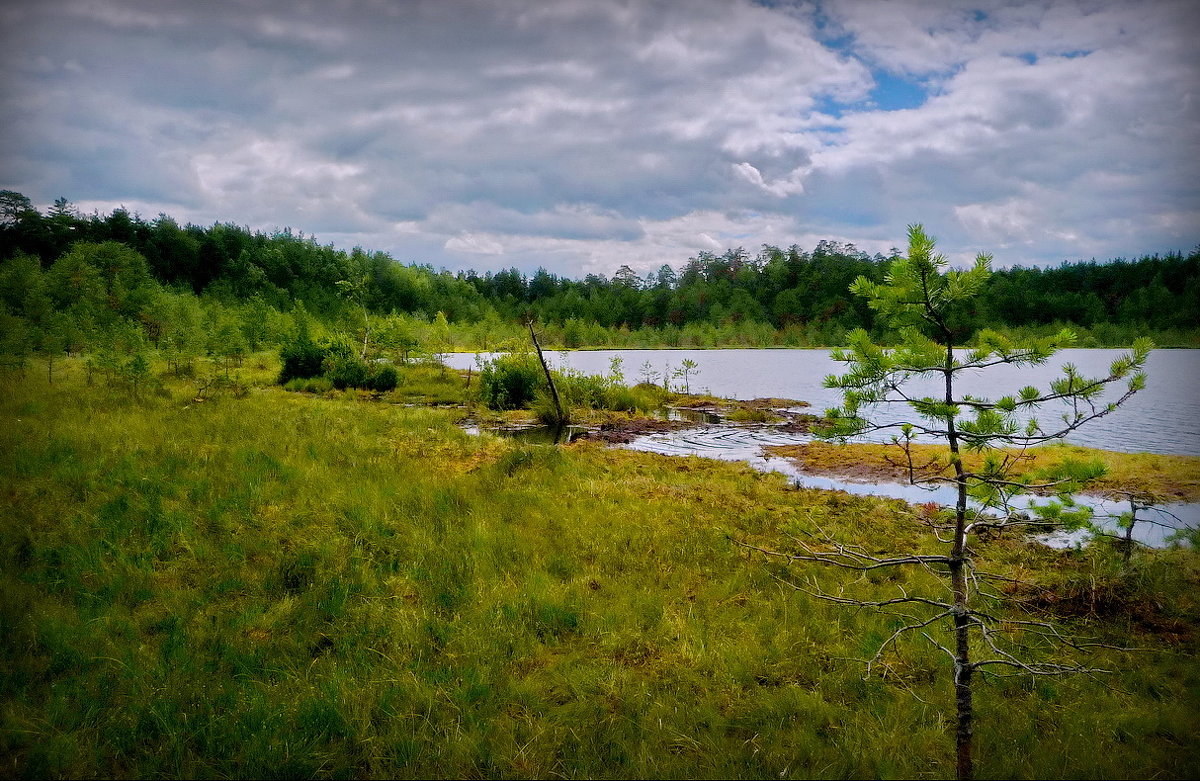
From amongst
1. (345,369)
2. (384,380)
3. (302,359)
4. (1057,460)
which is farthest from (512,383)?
(1057,460)

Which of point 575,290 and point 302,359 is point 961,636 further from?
point 575,290

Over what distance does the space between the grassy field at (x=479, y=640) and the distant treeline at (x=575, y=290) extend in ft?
95.8

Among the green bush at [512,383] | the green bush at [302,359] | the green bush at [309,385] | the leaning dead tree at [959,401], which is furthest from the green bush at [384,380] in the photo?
the leaning dead tree at [959,401]

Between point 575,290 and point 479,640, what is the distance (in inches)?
6433

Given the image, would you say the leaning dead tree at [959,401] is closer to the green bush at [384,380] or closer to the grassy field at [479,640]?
the grassy field at [479,640]

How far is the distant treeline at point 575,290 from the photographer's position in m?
60.8

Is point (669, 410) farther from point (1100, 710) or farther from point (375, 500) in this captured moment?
point (1100, 710)

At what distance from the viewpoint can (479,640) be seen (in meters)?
4.94

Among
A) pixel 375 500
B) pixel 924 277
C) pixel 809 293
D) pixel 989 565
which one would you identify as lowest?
pixel 989 565

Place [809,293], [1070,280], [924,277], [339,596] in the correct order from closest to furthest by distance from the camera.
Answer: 1. [924,277]
2. [339,596]
3. [1070,280]
4. [809,293]

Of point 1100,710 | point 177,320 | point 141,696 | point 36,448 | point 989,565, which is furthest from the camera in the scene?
point 177,320

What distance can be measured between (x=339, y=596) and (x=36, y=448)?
750cm

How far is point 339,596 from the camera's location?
564 cm

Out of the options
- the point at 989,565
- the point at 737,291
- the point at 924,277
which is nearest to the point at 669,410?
the point at 989,565
